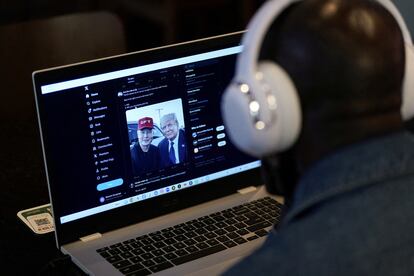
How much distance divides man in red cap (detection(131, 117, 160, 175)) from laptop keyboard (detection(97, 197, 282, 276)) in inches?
4.7

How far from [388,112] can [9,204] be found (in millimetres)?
949

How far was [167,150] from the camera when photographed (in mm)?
1661

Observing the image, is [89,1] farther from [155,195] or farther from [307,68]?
[307,68]

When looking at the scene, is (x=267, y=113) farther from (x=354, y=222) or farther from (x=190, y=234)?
(x=190, y=234)

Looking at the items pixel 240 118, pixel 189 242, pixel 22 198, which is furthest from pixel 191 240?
pixel 240 118

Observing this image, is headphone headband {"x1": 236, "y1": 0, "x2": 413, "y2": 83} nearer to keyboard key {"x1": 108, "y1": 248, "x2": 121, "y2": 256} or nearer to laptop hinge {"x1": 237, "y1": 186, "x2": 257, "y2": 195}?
keyboard key {"x1": 108, "y1": 248, "x2": 121, "y2": 256}

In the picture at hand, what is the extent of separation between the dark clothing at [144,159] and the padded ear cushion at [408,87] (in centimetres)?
58

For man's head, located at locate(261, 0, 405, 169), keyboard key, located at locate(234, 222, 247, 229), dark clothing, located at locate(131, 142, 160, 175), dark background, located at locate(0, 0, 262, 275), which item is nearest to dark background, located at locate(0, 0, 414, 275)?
dark background, located at locate(0, 0, 262, 275)

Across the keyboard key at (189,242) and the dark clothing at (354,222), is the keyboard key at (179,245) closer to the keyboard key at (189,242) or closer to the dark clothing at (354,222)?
the keyboard key at (189,242)

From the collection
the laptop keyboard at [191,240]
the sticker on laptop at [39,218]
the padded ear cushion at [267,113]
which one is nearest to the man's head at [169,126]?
the laptop keyboard at [191,240]

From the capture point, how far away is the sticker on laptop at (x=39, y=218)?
167 centimetres

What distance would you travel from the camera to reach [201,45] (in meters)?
1.67

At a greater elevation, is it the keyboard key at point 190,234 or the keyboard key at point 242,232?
the keyboard key at point 190,234

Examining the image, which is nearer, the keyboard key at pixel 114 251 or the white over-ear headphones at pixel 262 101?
the white over-ear headphones at pixel 262 101
